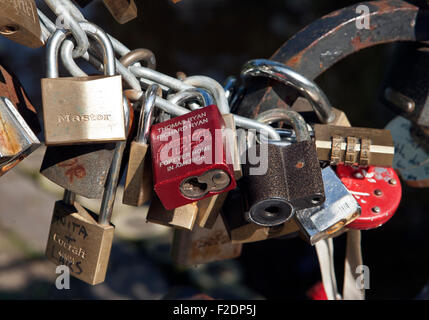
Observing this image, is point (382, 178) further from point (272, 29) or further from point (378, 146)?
point (272, 29)

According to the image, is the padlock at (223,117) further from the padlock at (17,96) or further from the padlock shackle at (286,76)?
the padlock at (17,96)

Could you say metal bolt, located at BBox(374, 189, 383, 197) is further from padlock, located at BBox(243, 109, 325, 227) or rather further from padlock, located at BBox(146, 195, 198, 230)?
padlock, located at BBox(146, 195, 198, 230)

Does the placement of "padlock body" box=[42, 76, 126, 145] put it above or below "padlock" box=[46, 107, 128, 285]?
above

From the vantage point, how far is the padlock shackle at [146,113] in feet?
2.55

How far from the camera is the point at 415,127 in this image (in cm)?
114

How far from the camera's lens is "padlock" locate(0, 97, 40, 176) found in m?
0.68

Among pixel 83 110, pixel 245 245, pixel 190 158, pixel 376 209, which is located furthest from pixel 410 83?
pixel 245 245

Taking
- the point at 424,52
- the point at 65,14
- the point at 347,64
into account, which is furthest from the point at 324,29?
the point at 347,64

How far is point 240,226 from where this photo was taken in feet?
3.05

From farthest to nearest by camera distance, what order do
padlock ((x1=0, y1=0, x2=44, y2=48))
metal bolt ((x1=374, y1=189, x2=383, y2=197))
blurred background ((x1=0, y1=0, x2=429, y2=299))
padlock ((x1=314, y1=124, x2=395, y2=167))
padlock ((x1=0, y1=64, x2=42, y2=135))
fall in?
blurred background ((x1=0, y1=0, x2=429, y2=299)), metal bolt ((x1=374, y1=189, x2=383, y2=197)), padlock ((x1=314, y1=124, x2=395, y2=167)), padlock ((x1=0, y1=64, x2=42, y2=135)), padlock ((x1=0, y1=0, x2=44, y2=48))

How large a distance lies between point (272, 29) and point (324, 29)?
1497mm

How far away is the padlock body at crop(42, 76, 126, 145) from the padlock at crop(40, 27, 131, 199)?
0.30 ft

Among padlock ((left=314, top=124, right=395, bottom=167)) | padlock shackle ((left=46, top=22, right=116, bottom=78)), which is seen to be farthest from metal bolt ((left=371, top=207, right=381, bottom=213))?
padlock shackle ((left=46, top=22, right=116, bottom=78))

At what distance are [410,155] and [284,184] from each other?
0.52 m
